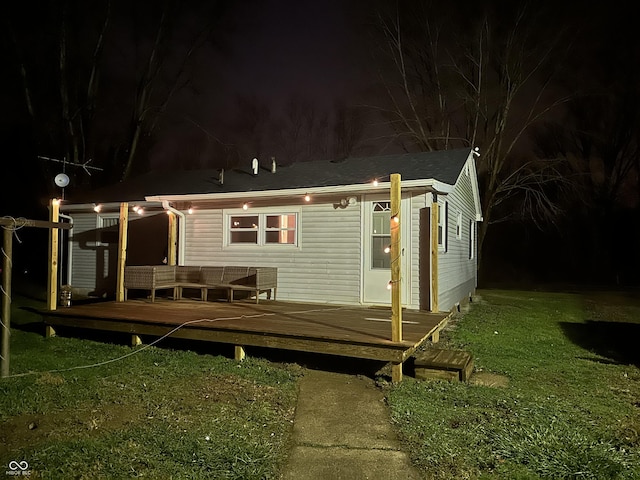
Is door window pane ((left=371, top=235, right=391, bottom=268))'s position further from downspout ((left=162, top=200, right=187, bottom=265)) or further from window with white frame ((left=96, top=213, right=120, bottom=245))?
window with white frame ((left=96, top=213, right=120, bottom=245))

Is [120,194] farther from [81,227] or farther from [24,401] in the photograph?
[24,401]

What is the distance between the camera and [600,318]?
37.9 feet

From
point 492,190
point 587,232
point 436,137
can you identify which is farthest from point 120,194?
point 587,232

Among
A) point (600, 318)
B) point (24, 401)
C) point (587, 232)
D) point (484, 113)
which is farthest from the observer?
point (587, 232)

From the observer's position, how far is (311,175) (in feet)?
37.0

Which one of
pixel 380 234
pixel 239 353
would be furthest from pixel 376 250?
pixel 239 353

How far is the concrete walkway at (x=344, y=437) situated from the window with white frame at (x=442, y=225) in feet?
14.9

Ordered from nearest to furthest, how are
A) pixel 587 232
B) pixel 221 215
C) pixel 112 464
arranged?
pixel 112 464 < pixel 221 215 < pixel 587 232

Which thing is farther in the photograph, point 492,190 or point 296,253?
point 492,190

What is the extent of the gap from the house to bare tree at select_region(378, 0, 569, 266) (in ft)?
25.9

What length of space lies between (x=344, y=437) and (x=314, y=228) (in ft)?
19.7

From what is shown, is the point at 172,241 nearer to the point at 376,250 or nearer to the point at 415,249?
the point at 376,250

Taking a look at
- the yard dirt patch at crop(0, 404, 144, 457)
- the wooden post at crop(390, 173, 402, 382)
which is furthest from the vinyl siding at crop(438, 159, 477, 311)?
the yard dirt patch at crop(0, 404, 144, 457)

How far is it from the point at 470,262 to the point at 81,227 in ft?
40.0
